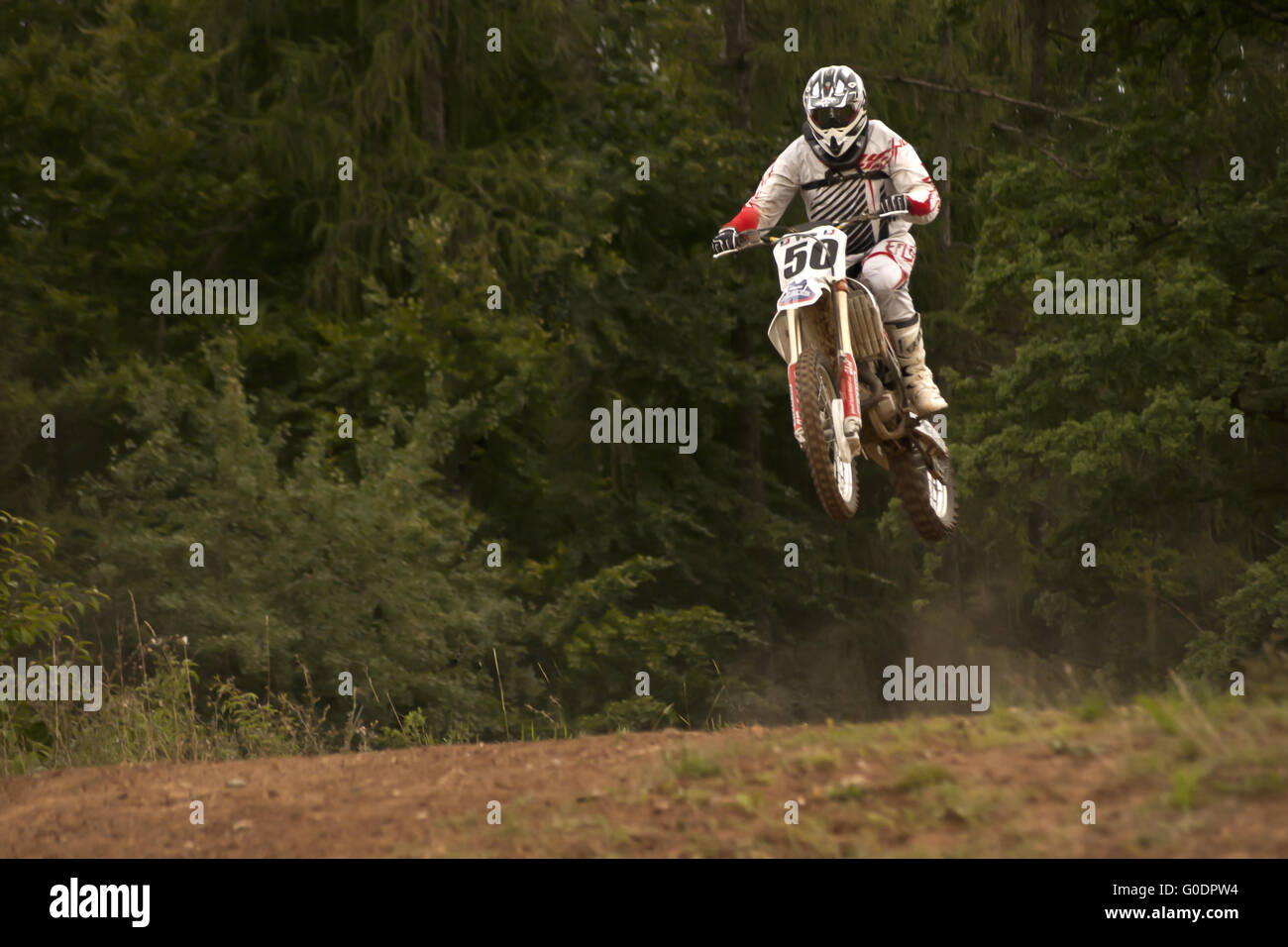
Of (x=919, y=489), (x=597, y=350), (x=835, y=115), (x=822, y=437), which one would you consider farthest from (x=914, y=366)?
(x=597, y=350)

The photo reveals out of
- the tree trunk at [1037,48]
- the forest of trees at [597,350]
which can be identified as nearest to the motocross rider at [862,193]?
the forest of trees at [597,350]

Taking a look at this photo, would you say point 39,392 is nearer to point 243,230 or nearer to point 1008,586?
point 243,230

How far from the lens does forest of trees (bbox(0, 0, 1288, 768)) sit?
17359mm

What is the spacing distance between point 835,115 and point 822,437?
206cm

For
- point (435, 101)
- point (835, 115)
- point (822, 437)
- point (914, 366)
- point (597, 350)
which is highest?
point (435, 101)

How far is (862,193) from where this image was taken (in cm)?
913

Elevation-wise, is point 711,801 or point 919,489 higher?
point 919,489

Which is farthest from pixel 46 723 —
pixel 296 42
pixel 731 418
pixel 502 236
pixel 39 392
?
pixel 731 418

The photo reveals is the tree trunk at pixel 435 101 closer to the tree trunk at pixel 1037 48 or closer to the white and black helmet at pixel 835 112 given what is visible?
the tree trunk at pixel 1037 48

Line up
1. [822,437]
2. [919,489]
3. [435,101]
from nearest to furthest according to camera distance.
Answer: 1. [822,437]
2. [919,489]
3. [435,101]

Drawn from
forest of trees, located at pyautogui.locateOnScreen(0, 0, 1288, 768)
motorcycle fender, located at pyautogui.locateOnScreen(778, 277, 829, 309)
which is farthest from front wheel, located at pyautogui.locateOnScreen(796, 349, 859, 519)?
forest of trees, located at pyautogui.locateOnScreen(0, 0, 1288, 768)

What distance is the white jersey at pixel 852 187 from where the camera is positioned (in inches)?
352

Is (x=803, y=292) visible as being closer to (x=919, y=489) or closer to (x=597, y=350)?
(x=919, y=489)

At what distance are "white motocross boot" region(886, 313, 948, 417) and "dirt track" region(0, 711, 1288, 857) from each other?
2.75 metres
